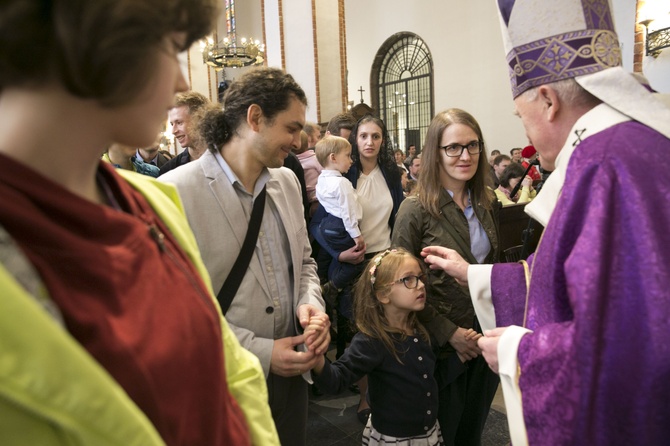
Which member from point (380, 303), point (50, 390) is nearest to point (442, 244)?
point (380, 303)

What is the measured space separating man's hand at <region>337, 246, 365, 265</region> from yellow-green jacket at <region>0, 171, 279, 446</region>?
2533mm

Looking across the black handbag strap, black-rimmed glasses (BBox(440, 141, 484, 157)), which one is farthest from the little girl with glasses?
the black handbag strap

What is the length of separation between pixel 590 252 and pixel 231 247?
3.57 ft

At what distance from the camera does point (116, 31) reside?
567 mm

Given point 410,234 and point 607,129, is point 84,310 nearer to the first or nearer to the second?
point 607,129

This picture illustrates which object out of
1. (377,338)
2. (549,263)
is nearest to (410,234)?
(377,338)

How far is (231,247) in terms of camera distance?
1.60m

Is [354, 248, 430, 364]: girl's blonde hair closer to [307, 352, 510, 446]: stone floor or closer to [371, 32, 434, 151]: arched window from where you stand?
[307, 352, 510, 446]: stone floor

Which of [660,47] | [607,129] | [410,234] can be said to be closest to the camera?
[607,129]

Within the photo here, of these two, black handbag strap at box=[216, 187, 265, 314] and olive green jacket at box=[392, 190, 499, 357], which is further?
olive green jacket at box=[392, 190, 499, 357]

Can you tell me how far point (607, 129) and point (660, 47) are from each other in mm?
6293

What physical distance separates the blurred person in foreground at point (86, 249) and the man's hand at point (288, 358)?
755mm

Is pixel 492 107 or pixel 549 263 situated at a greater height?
pixel 492 107

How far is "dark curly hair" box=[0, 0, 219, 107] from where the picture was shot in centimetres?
53
